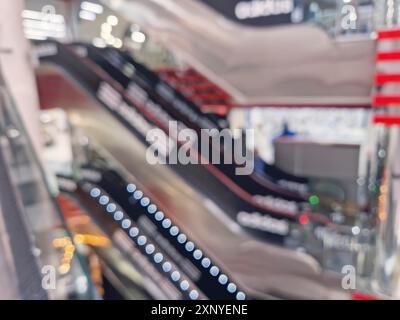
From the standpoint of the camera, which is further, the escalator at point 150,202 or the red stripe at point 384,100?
the escalator at point 150,202

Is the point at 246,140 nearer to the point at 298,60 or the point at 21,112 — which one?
the point at 298,60

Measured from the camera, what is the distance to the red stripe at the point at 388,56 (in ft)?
2.95

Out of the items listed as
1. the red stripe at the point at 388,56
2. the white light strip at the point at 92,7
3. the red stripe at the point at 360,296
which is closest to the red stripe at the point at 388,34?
the red stripe at the point at 388,56

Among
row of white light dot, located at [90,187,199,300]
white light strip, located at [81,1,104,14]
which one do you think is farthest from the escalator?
white light strip, located at [81,1,104,14]

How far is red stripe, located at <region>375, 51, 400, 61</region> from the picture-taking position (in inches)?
35.4

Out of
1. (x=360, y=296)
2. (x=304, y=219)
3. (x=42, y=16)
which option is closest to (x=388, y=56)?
(x=304, y=219)

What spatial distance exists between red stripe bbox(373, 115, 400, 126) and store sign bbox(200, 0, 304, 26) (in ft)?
1.07

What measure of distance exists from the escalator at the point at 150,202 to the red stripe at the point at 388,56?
52 centimetres

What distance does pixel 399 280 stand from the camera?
0.93 metres

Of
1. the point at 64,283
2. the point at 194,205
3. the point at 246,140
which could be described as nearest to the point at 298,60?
the point at 246,140

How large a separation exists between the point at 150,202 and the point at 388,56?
78cm

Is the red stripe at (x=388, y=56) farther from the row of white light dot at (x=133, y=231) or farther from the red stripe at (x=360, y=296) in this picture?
the row of white light dot at (x=133, y=231)

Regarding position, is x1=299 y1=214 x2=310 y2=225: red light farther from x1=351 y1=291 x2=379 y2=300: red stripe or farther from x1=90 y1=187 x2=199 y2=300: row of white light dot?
x1=90 y1=187 x2=199 y2=300: row of white light dot

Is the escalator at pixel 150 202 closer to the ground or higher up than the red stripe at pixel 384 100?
closer to the ground
